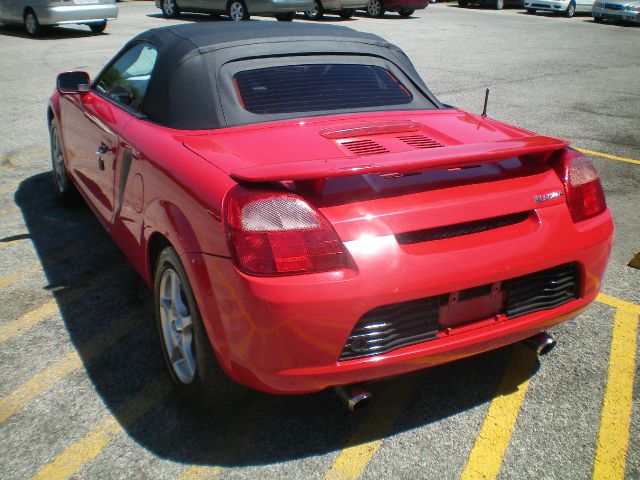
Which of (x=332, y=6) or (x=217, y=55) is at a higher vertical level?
(x=217, y=55)

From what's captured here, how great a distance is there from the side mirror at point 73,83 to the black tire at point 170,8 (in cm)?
1659

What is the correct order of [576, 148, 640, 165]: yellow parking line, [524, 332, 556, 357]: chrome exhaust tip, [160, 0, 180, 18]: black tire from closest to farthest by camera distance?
1. [524, 332, 556, 357]: chrome exhaust tip
2. [576, 148, 640, 165]: yellow parking line
3. [160, 0, 180, 18]: black tire

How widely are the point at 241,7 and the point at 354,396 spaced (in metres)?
16.9

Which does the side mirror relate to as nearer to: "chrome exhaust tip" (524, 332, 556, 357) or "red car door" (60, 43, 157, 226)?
"red car door" (60, 43, 157, 226)

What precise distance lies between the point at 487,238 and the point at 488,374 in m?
0.93

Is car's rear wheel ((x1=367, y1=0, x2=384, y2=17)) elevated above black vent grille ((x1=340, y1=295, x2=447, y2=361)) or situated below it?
below

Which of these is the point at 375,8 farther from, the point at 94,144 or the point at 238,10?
the point at 94,144

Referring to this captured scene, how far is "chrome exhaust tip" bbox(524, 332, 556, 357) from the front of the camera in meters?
2.79

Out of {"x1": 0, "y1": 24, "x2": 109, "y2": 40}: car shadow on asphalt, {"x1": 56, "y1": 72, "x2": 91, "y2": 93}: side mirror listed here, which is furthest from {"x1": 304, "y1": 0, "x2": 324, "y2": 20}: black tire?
{"x1": 56, "y1": 72, "x2": 91, "y2": 93}: side mirror

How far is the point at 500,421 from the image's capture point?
2711mm

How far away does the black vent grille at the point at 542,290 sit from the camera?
8.09ft

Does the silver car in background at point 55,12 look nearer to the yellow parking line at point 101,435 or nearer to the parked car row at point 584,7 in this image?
the yellow parking line at point 101,435

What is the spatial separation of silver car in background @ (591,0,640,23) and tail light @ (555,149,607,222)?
24030 millimetres

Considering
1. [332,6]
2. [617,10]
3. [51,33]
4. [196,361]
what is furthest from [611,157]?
[617,10]
